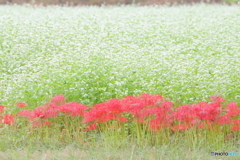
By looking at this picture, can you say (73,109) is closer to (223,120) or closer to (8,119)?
(8,119)

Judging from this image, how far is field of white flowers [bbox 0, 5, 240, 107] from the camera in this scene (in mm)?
8859

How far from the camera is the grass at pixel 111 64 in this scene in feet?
23.4

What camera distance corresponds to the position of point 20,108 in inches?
333

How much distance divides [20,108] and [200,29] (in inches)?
326

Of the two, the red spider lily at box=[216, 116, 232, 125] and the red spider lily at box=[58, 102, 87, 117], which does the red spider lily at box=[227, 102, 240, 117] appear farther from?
the red spider lily at box=[58, 102, 87, 117]

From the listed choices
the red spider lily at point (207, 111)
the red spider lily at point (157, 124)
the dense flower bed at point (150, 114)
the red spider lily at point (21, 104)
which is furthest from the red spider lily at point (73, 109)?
the red spider lily at point (207, 111)

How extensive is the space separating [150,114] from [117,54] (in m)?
4.40

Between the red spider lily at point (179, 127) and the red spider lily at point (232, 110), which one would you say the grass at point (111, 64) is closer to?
the red spider lily at point (179, 127)

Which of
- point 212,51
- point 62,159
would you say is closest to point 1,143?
point 62,159

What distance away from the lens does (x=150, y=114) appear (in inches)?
286

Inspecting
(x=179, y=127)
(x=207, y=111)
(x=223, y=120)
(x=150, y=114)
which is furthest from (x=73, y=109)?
(x=223, y=120)

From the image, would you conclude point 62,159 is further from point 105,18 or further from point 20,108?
point 105,18

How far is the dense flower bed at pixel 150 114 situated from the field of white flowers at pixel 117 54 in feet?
3.05

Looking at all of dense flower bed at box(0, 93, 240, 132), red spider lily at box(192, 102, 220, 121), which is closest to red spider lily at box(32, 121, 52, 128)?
dense flower bed at box(0, 93, 240, 132)
